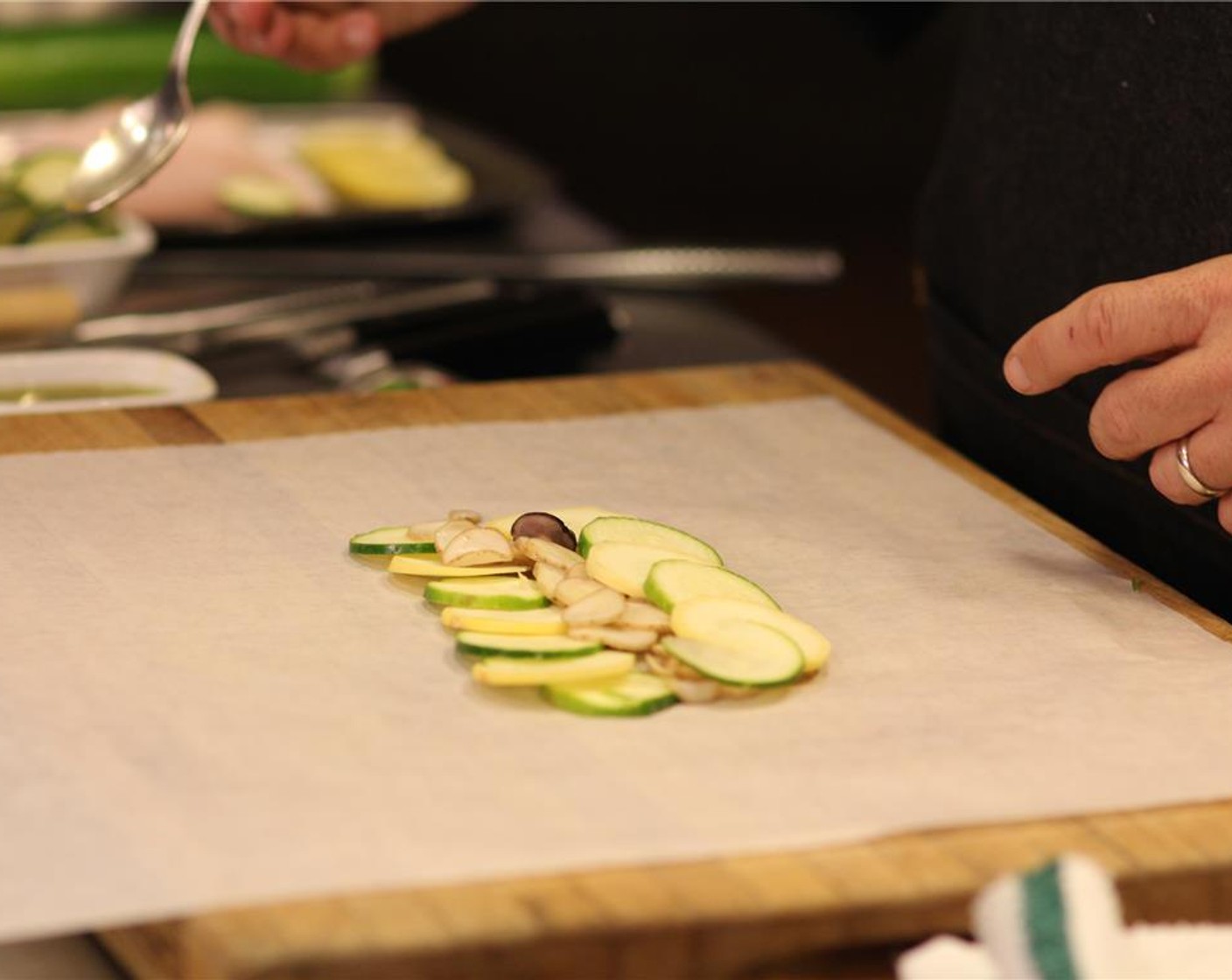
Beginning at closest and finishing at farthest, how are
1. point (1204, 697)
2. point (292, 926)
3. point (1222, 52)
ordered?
point (292, 926), point (1204, 697), point (1222, 52)

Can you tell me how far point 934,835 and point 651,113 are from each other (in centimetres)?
450

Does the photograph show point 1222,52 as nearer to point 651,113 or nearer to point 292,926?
point 292,926

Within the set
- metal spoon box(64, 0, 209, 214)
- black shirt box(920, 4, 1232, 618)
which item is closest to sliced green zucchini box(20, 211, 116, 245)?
metal spoon box(64, 0, 209, 214)

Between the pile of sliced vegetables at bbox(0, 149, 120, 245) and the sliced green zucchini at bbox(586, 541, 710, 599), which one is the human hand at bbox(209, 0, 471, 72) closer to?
the pile of sliced vegetables at bbox(0, 149, 120, 245)

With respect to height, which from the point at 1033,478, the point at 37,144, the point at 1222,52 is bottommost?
the point at 1033,478

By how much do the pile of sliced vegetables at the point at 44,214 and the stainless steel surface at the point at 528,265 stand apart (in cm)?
13

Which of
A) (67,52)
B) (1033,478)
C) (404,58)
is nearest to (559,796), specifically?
(1033,478)

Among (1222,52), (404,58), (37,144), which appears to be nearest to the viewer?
(1222,52)

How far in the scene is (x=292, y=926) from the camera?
788 mm

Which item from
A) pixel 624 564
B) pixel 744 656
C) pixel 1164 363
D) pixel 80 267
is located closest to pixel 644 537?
pixel 624 564

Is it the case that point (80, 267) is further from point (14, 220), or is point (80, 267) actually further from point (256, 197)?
point (256, 197)

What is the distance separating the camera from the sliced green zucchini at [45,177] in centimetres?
179

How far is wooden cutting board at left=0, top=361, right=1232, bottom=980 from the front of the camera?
0.79m

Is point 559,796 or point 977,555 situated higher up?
point 977,555
